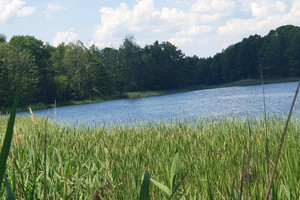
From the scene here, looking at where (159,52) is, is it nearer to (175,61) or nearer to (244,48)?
(175,61)

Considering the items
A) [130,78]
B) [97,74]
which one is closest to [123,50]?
[130,78]

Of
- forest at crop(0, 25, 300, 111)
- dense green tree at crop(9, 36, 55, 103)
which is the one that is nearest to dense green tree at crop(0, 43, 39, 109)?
forest at crop(0, 25, 300, 111)

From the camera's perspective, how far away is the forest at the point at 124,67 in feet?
132

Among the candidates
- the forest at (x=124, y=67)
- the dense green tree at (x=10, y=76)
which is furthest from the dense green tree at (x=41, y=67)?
the dense green tree at (x=10, y=76)

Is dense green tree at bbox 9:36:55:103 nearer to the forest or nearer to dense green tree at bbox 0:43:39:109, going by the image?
the forest

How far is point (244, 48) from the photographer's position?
71.4 m

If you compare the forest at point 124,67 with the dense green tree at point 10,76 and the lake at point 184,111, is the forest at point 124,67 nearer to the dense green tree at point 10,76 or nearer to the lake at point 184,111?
the dense green tree at point 10,76

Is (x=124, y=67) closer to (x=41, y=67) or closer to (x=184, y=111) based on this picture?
(x=41, y=67)

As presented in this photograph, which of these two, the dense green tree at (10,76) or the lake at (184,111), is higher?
the dense green tree at (10,76)

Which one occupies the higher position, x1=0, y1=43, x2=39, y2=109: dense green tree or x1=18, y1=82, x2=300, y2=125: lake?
x1=0, y1=43, x2=39, y2=109: dense green tree

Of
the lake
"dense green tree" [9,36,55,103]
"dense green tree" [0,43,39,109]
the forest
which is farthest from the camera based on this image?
"dense green tree" [9,36,55,103]

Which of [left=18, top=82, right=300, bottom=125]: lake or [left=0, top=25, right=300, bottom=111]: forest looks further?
[left=0, top=25, right=300, bottom=111]: forest

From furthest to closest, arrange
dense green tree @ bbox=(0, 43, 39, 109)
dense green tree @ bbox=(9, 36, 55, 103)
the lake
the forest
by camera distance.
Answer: dense green tree @ bbox=(9, 36, 55, 103)
the forest
dense green tree @ bbox=(0, 43, 39, 109)
the lake

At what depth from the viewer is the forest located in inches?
1580
